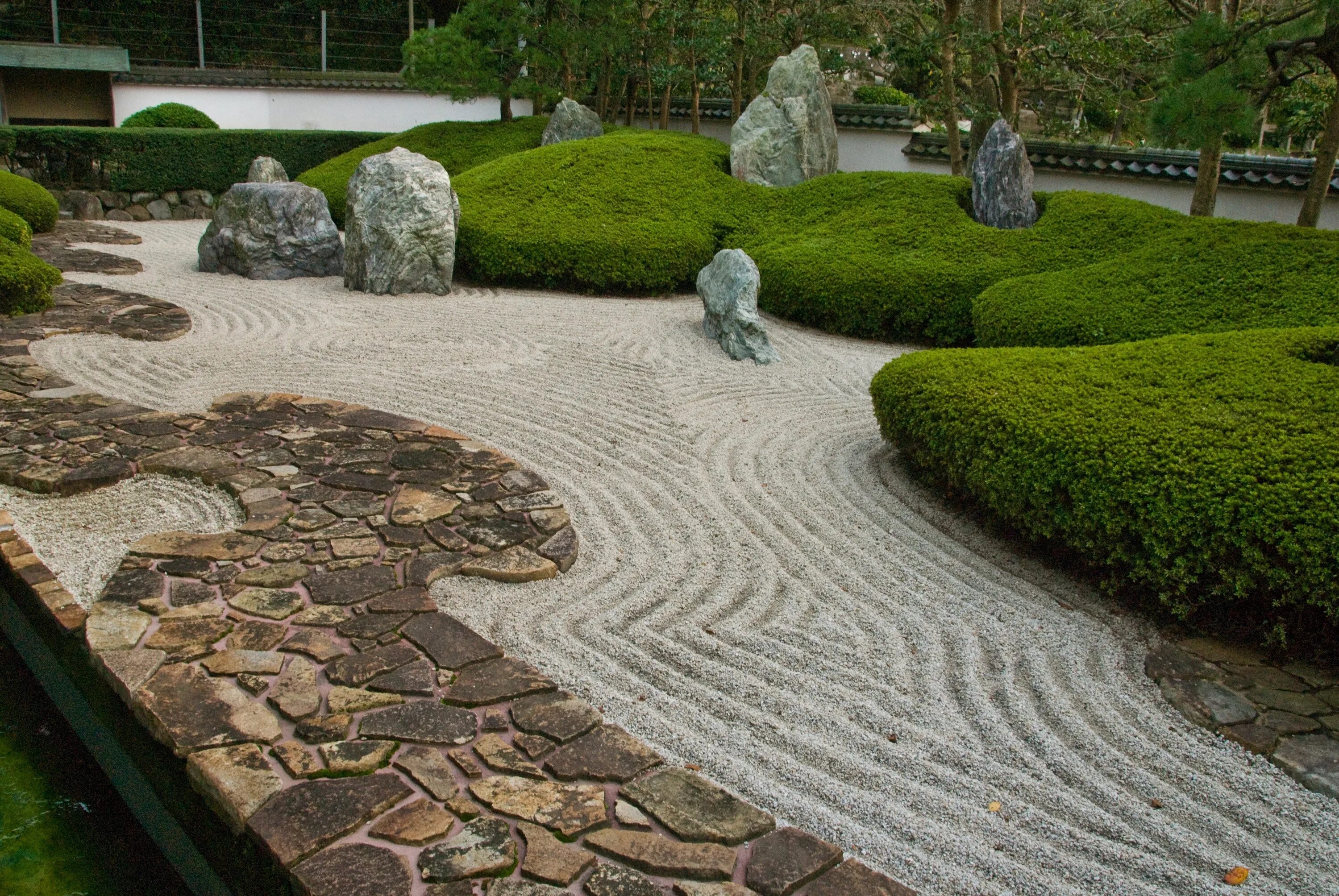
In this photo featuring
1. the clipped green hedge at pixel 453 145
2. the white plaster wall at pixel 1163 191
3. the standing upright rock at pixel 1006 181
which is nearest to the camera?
the standing upright rock at pixel 1006 181

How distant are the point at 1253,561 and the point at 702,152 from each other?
10.6 meters

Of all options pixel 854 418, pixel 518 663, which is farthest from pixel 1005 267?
pixel 518 663

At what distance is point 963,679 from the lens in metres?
3.77

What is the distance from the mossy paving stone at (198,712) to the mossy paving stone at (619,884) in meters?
1.17

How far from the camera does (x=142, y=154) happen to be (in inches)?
621

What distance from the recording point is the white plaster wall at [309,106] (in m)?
18.7

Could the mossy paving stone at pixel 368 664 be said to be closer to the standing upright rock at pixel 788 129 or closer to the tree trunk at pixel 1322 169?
the tree trunk at pixel 1322 169

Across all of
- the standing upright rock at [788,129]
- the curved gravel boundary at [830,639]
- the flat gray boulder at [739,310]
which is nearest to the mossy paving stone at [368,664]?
the curved gravel boundary at [830,639]

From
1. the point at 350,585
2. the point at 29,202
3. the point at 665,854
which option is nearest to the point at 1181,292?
the point at 350,585

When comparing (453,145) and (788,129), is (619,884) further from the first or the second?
(453,145)

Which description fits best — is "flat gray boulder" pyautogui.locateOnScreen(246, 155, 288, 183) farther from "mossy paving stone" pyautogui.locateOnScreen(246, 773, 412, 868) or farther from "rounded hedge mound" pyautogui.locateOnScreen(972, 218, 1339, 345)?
"mossy paving stone" pyautogui.locateOnScreen(246, 773, 412, 868)

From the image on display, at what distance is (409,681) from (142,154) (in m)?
15.5

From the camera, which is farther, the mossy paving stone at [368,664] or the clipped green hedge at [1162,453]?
the clipped green hedge at [1162,453]

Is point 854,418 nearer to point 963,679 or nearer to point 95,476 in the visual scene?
point 963,679
